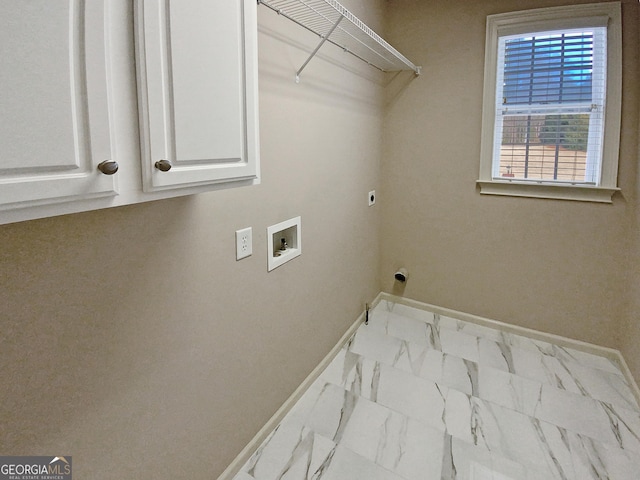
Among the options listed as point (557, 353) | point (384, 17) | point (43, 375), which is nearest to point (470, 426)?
point (557, 353)

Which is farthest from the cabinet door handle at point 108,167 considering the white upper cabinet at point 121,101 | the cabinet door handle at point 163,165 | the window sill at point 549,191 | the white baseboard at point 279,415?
the window sill at point 549,191

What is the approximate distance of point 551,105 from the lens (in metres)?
2.54

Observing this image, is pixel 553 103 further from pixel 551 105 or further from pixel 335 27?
pixel 335 27

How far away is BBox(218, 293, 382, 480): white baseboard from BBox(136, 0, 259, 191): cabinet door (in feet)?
4.27

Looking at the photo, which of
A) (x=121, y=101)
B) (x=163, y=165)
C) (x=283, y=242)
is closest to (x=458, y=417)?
(x=283, y=242)

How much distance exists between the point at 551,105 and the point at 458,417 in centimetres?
208

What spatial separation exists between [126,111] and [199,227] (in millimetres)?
634

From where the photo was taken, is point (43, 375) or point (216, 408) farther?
point (216, 408)

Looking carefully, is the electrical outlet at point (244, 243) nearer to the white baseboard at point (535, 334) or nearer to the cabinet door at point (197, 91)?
the cabinet door at point (197, 91)

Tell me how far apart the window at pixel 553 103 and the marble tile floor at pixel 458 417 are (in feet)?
3.89

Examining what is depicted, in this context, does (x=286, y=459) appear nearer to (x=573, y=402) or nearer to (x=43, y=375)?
(x=43, y=375)

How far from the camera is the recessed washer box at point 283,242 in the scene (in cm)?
180

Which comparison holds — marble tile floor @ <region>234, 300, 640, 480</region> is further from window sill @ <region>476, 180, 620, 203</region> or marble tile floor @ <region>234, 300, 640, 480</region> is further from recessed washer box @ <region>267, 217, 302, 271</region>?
window sill @ <region>476, 180, 620, 203</region>

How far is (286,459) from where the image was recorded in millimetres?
1748
